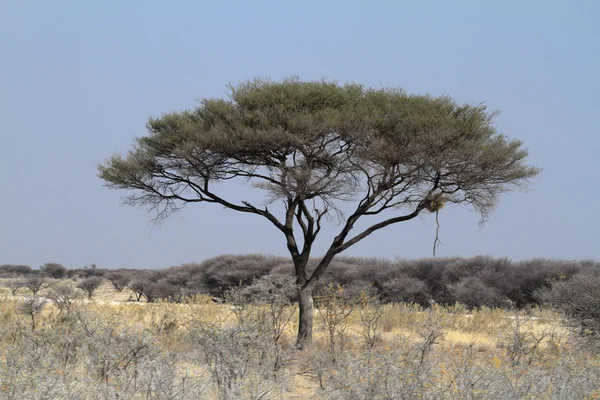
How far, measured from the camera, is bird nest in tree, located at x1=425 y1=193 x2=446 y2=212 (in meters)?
13.8

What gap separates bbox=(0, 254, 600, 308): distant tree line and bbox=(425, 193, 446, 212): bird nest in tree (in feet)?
36.2

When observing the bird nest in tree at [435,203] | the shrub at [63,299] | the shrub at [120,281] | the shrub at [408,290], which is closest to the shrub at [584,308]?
the bird nest in tree at [435,203]

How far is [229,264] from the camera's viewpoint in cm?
3212

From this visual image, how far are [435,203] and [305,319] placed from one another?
13.0 feet

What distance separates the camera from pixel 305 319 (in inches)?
494

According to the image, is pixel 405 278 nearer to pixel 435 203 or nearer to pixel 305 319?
pixel 435 203

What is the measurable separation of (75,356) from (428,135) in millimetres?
8129

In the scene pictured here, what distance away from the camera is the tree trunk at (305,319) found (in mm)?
12359

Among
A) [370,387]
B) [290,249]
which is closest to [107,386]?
[370,387]

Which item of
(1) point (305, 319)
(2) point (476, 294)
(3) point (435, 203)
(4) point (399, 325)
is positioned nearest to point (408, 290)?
(2) point (476, 294)

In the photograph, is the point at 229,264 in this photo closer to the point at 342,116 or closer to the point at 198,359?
the point at 342,116

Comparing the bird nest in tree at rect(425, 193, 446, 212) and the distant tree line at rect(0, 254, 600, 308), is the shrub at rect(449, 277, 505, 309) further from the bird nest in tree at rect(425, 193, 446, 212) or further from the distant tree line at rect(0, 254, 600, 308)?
the bird nest in tree at rect(425, 193, 446, 212)

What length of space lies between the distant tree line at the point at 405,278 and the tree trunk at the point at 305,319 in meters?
10.6

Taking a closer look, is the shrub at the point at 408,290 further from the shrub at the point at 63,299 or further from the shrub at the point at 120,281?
the shrub at the point at 120,281
